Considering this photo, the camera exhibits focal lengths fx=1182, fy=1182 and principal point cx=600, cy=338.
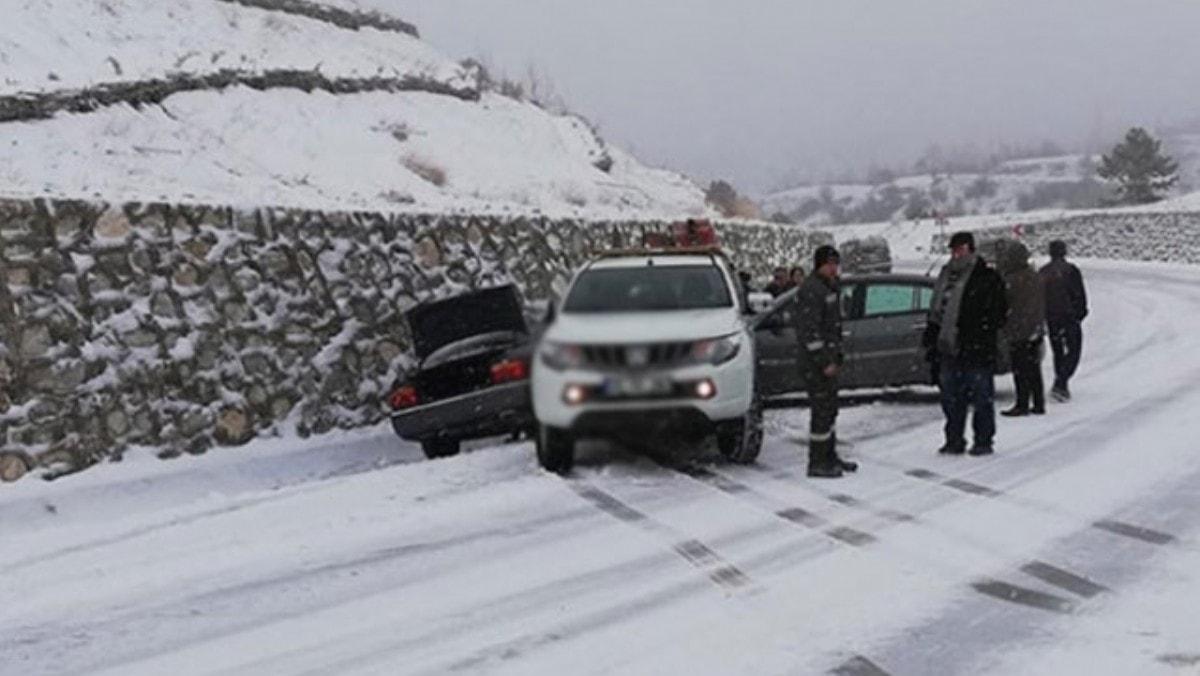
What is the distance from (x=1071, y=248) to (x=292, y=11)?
3588 cm

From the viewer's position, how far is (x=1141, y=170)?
6781cm

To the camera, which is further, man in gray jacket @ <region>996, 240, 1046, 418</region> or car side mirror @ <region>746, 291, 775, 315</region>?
man in gray jacket @ <region>996, 240, 1046, 418</region>

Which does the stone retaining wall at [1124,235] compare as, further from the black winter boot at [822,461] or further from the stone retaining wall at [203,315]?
the black winter boot at [822,461]

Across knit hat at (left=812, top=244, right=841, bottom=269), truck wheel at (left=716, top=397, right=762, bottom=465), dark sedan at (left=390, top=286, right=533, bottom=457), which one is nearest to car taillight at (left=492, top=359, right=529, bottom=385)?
dark sedan at (left=390, top=286, right=533, bottom=457)


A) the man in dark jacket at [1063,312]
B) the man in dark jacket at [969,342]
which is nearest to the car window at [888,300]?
the man in dark jacket at [1063,312]

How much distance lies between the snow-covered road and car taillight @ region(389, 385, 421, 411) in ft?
3.40

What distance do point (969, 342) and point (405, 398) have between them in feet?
16.9

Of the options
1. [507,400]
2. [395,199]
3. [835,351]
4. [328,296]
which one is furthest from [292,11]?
[835,351]

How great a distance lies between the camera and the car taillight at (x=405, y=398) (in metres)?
11.2

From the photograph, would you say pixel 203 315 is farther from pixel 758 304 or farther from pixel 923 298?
pixel 923 298

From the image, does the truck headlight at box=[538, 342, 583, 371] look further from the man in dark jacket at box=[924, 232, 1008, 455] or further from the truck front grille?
the man in dark jacket at box=[924, 232, 1008, 455]

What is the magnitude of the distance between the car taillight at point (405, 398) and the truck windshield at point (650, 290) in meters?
2.46

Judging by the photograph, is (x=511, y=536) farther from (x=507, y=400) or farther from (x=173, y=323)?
(x=173, y=323)

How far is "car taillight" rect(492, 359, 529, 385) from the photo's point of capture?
10.6 m
